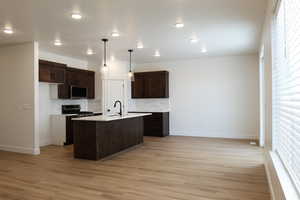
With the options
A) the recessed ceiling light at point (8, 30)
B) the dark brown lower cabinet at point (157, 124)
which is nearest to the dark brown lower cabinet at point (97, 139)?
the recessed ceiling light at point (8, 30)

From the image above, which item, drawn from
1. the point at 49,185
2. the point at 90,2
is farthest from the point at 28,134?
the point at 90,2

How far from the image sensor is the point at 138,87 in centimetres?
840

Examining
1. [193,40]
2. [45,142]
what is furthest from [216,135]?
[45,142]

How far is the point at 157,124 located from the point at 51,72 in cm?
366

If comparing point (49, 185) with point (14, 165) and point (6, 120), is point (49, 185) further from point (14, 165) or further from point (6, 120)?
point (6, 120)

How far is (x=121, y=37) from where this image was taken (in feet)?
16.3

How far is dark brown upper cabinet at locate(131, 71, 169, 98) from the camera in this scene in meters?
7.95

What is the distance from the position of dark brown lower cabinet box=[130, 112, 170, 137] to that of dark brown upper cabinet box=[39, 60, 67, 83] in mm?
3084

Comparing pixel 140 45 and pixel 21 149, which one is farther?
pixel 140 45

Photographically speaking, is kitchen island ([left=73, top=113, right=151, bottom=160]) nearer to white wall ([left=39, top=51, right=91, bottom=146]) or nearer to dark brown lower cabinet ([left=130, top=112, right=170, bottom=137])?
white wall ([left=39, top=51, right=91, bottom=146])

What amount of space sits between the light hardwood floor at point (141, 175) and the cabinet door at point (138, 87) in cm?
306

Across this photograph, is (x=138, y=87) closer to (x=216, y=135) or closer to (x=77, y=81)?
(x=77, y=81)

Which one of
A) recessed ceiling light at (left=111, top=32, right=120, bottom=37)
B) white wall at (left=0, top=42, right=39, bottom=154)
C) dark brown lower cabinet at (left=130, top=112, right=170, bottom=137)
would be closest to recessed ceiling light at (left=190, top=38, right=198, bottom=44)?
recessed ceiling light at (left=111, top=32, right=120, bottom=37)

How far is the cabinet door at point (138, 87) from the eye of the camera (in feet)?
27.3
